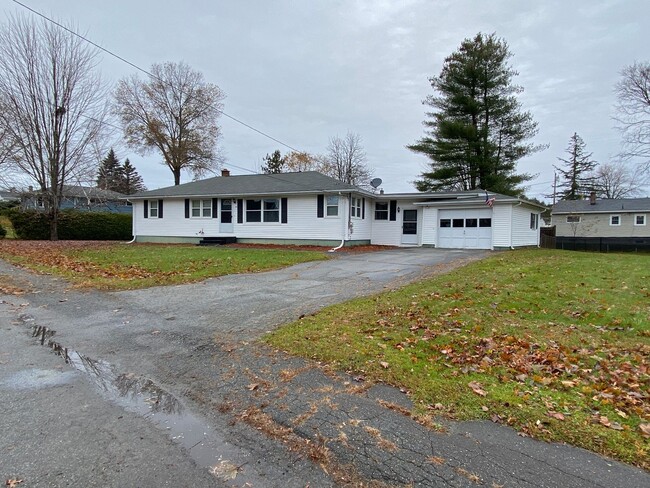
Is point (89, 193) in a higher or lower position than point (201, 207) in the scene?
higher

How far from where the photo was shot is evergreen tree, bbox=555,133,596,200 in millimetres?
49750

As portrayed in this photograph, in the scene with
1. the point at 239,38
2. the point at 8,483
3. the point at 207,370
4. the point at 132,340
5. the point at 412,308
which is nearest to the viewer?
the point at 8,483

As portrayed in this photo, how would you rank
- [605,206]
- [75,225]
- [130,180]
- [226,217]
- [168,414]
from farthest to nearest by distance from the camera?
1. [130,180]
2. [605,206]
3. [75,225]
4. [226,217]
5. [168,414]

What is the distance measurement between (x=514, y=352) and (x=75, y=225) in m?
29.3

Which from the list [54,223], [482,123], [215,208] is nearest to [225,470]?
[215,208]

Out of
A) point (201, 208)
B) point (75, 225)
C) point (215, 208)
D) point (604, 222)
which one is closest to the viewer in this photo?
point (215, 208)

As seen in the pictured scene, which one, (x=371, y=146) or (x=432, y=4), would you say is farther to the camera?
(x=371, y=146)

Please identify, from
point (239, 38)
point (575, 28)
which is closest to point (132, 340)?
point (239, 38)

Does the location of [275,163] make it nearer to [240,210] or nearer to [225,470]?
[240,210]

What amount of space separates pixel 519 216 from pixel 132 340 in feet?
65.4

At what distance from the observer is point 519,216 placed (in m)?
19.7

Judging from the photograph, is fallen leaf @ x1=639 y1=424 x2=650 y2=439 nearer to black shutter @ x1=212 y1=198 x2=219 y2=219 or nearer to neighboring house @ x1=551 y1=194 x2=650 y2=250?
black shutter @ x1=212 y1=198 x2=219 y2=219

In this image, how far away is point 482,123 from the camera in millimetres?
30797

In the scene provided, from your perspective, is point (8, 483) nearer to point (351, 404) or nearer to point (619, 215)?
point (351, 404)
